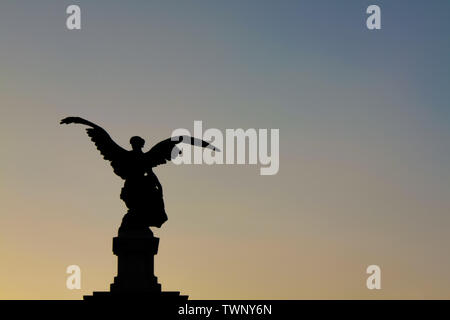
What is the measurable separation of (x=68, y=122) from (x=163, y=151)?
130 inches

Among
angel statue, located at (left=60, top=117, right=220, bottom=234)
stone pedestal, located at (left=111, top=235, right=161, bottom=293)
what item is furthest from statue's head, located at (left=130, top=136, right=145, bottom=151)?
stone pedestal, located at (left=111, top=235, right=161, bottom=293)

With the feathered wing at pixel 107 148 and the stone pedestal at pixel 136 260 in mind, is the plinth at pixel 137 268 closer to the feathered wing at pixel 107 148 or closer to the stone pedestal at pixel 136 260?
the stone pedestal at pixel 136 260

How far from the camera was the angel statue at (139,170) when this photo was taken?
44812 mm

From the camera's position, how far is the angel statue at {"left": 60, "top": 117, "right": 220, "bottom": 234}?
44812 mm

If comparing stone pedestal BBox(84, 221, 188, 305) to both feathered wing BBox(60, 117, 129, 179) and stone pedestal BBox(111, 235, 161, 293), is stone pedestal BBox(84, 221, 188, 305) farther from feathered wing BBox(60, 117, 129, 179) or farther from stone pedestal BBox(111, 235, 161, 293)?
feathered wing BBox(60, 117, 129, 179)

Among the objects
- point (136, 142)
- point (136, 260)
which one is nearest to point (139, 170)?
point (136, 142)

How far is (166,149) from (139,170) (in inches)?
44.6

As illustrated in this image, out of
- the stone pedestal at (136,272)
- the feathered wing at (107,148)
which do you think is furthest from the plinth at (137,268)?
the feathered wing at (107,148)

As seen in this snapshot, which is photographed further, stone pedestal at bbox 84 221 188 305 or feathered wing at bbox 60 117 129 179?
feathered wing at bbox 60 117 129 179

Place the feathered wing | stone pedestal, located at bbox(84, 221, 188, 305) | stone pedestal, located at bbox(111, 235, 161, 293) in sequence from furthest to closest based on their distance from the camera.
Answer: the feathered wing → stone pedestal, located at bbox(111, 235, 161, 293) → stone pedestal, located at bbox(84, 221, 188, 305)

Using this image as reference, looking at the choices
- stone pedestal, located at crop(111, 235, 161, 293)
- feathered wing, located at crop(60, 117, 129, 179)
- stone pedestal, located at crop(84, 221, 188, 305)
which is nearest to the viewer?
stone pedestal, located at crop(84, 221, 188, 305)
